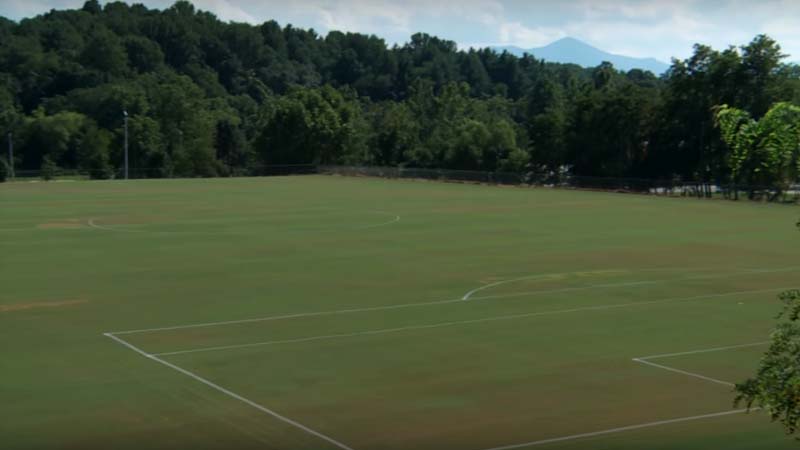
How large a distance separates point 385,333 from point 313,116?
102 meters

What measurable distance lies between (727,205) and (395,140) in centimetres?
6114

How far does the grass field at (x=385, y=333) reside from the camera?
64.1 ft

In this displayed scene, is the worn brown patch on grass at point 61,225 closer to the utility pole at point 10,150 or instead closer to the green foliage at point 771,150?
the green foliage at point 771,150

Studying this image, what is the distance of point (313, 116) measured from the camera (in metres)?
129

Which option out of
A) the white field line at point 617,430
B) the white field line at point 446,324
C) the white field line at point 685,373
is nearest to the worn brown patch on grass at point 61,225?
the white field line at point 446,324

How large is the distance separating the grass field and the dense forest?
38.6m

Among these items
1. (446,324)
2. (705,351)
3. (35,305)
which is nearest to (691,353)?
(705,351)

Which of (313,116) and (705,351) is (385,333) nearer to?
(705,351)

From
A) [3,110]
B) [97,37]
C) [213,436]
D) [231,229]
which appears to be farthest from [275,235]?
[97,37]

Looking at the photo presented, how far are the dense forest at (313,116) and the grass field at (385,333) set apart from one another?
38.6m

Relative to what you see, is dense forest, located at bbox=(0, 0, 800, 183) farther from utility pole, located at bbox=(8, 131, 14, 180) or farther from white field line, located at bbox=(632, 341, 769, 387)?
white field line, located at bbox=(632, 341, 769, 387)

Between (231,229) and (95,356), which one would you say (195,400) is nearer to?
(95,356)

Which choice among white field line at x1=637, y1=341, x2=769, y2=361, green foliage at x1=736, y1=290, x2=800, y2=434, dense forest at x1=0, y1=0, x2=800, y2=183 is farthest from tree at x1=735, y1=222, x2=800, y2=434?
dense forest at x1=0, y1=0, x2=800, y2=183

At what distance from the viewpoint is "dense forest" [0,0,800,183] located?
310 ft
